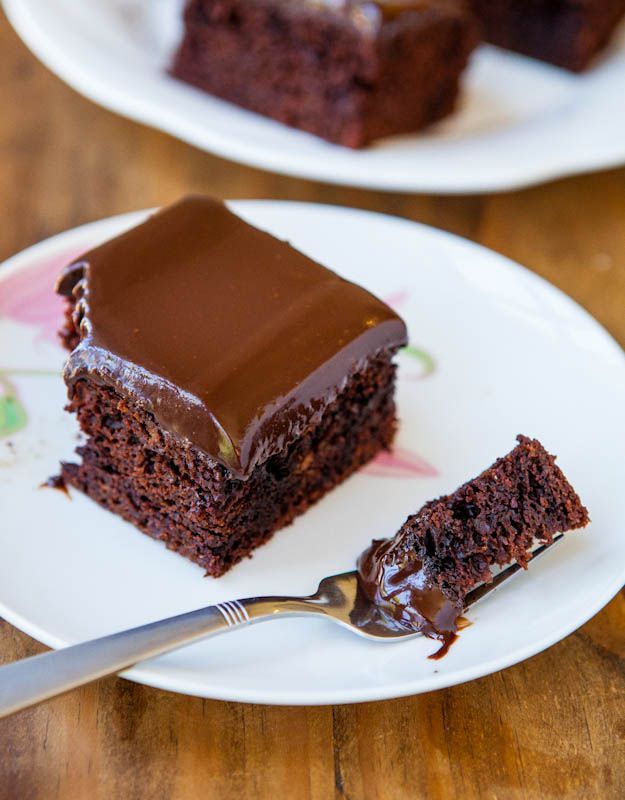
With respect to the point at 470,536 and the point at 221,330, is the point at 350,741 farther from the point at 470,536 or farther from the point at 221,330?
the point at 221,330

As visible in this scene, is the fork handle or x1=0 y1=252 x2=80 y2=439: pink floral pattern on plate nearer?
the fork handle

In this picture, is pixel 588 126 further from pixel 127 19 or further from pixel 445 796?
pixel 445 796

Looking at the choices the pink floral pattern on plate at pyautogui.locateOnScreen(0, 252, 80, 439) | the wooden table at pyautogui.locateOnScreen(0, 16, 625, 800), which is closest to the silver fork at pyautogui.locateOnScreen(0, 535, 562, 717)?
the wooden table at pyautogui.locateOnScreen(0, 16, 625, 800)

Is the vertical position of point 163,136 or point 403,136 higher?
point 403,136

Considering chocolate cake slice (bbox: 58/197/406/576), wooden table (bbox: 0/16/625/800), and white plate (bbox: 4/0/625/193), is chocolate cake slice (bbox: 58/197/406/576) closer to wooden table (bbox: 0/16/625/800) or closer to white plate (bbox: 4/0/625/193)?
wooden table (bbox: 0/16/625/800)

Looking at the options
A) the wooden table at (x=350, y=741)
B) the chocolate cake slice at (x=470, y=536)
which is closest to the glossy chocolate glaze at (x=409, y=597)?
the chocolate cake slice at (x=470, y=536)

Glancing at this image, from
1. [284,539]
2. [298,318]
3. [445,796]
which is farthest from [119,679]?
[298,318]
